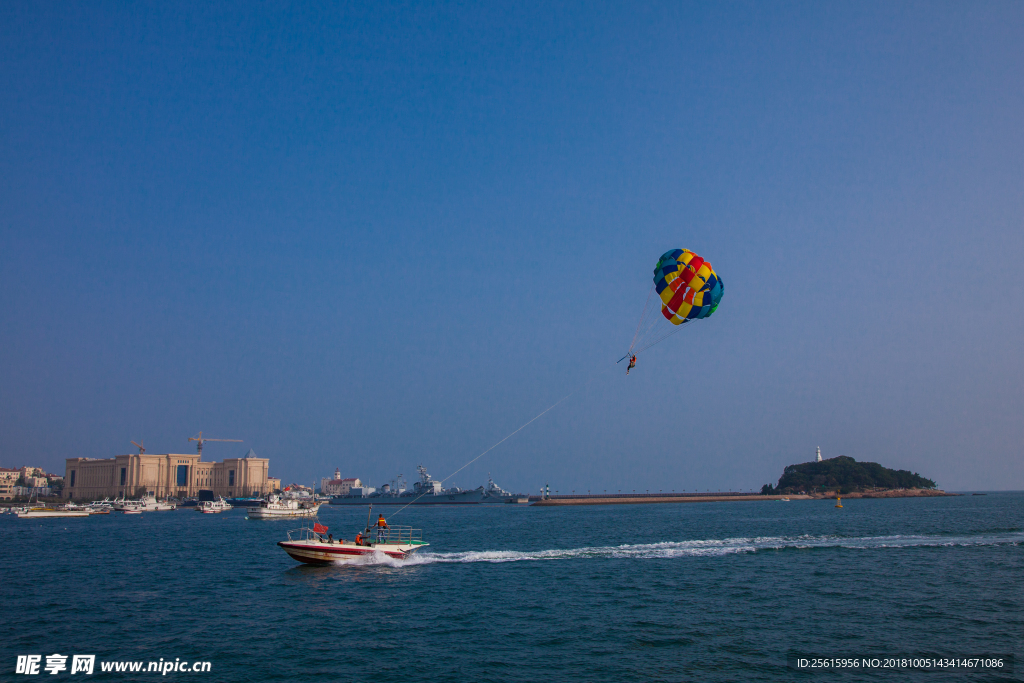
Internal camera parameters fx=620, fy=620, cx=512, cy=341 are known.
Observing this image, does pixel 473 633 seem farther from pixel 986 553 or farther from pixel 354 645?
pixel 986 553

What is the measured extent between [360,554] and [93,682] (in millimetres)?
13779

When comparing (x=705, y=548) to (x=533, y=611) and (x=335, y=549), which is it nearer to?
(x=533, y=611)

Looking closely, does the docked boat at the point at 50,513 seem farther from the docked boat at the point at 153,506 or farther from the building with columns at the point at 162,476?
the building with columns at the point at 162,476

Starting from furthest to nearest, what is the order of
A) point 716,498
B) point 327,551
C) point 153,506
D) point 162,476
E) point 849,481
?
1. point 162,476
2. point 716,498
3. point 849,481
4. point 153,506
5. point 327,551

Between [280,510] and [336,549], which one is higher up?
[336,549]

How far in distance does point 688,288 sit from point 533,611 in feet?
35.7

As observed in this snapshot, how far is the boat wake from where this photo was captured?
1104 inches

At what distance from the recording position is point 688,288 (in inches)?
778

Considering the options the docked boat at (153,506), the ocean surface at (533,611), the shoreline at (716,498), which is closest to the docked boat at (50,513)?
the docked boat at (153,506)

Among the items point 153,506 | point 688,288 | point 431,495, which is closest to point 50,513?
point 153,506

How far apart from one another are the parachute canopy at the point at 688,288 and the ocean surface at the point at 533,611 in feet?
28.9

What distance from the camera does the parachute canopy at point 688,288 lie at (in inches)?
775

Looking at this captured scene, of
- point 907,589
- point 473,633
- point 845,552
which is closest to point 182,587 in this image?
point 473,633

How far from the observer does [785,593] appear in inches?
773
